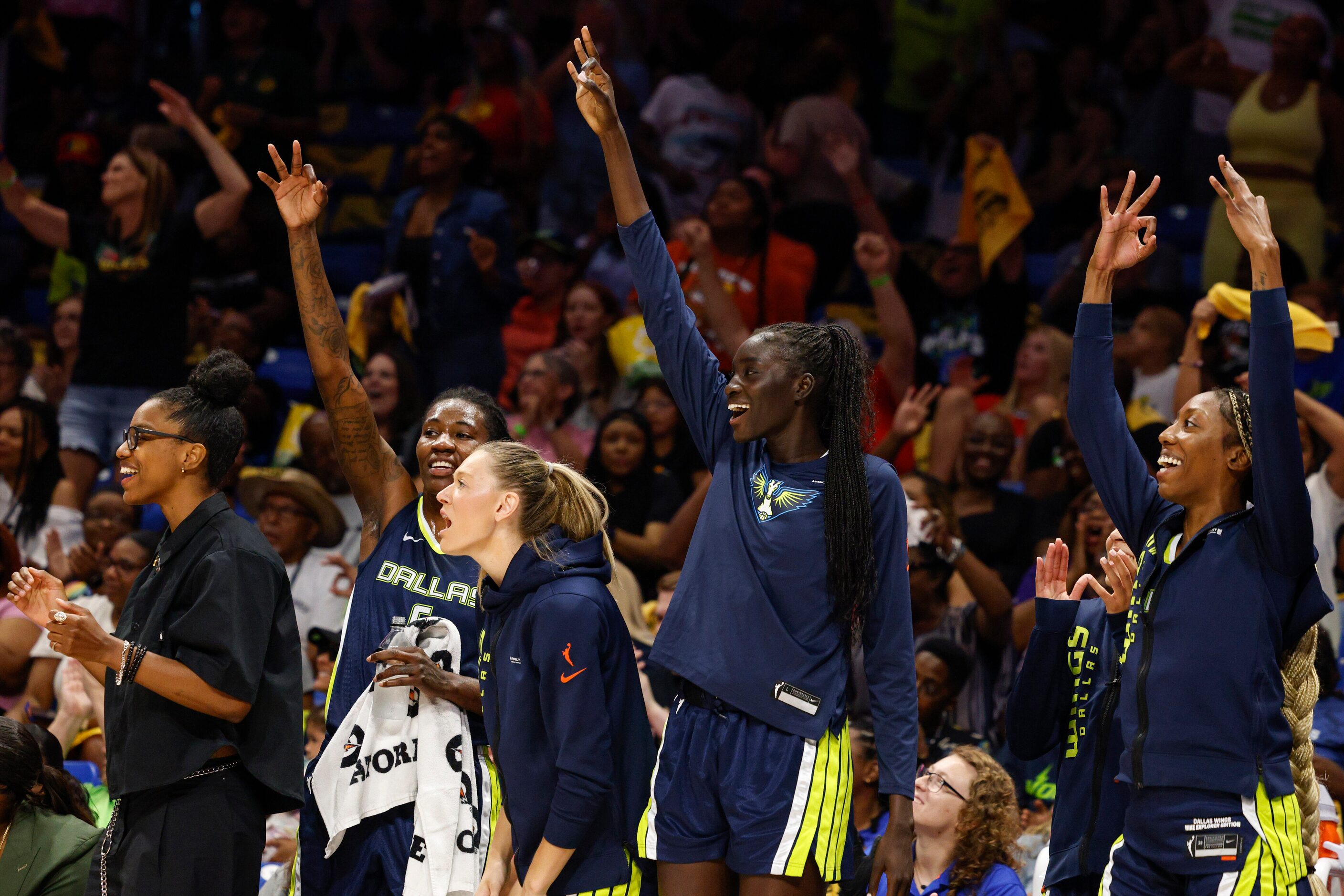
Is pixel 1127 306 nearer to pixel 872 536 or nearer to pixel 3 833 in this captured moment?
pixel 872 536

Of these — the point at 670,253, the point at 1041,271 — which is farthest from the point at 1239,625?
the point at 1041,271

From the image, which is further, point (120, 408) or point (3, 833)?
point (120, 408)

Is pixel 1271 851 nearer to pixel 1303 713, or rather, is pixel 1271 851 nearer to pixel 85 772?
pixel 1303 713

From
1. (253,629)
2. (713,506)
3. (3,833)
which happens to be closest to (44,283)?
(3,833)

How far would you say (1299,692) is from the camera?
132 inches

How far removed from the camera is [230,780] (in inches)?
134

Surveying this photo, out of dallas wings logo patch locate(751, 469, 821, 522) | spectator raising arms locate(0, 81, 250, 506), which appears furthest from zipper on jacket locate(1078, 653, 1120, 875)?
spectator raising arms locate(0, 81, 250, 506)

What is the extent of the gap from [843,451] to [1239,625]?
86 centimetres

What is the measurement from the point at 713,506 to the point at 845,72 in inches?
251

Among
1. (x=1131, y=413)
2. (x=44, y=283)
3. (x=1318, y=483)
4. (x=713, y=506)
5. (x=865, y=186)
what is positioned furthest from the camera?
(x=44, y=283)

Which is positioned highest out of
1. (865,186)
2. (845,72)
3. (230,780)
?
(845,72)

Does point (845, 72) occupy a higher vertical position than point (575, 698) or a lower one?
higher

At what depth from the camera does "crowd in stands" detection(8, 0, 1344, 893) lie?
571 centimetres

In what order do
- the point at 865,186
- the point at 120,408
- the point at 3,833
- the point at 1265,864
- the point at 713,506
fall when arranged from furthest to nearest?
the point at 865,186 < the point at 120,408 < the point at 3,833 < the point at 713,506 < the point at 1265,864
